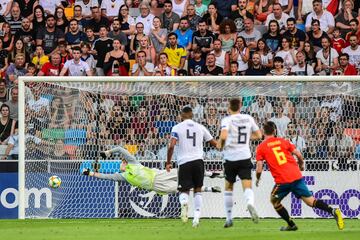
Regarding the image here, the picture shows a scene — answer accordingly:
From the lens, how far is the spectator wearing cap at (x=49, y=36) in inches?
1078

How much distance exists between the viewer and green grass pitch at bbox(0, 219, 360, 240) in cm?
1598

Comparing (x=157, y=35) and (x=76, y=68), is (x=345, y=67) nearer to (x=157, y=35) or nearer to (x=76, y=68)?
(x=157, y=35)

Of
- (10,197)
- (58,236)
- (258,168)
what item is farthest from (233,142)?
(10,197)

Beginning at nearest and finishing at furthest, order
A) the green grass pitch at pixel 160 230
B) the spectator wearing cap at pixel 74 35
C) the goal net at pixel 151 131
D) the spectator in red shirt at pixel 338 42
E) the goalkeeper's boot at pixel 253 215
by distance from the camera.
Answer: the green grass pitch at pixel 160 230, the goalkeeper's boot at pixel 253 215, the goal net at pixel 151 131, the spectator in red shirt at pixel 338 42, the spectator wearing cap at pixel 74 35

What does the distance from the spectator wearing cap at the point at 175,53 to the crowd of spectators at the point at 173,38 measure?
0.02 m

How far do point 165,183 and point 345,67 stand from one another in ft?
19.0

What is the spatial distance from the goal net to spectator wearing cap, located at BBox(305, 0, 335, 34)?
3756 mm

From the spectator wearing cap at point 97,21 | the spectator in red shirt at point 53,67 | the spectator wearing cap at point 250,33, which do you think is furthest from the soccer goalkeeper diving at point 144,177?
the spectator wearing cap at point 97,21

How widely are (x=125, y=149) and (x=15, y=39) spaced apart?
19.4 ft

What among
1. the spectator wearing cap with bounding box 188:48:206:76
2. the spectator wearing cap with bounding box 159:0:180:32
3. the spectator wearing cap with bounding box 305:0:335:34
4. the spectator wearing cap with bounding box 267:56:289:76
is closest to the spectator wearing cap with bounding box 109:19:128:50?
the spectator wearing cap with bounding box 159:0:180:32

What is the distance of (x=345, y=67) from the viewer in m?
25.6

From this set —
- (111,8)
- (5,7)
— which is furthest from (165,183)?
(5,7)

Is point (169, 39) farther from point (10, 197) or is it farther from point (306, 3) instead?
point (10, 197)

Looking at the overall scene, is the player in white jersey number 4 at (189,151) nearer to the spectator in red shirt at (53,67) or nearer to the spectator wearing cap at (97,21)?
the spectator in red shirt at (53,67)
